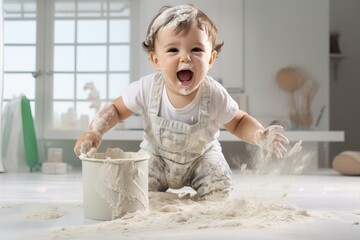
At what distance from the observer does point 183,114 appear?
4.98 ft

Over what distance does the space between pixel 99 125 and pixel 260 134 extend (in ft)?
1.48

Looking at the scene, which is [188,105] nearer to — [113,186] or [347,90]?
[113,186]

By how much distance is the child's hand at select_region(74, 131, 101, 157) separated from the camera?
53.9 inches

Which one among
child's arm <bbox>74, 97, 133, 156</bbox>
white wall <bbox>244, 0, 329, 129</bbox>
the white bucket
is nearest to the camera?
the white bucket

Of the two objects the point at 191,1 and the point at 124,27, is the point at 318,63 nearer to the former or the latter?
the point at 191,1

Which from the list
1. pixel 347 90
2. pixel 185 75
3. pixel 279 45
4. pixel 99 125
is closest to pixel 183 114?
pixel 185 75

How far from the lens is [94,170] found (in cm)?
130

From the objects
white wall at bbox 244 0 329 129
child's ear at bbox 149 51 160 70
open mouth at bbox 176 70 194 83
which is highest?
white wall at bbox 244 0 329 129

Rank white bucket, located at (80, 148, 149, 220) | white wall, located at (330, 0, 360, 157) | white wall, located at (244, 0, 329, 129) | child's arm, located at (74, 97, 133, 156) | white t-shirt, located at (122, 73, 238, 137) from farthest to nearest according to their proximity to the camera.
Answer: white wall, located at (330, 0, 360, 157) < white wall, located at (244, 0, 329, 129) < white t-shirt, located at (122, 73, 238, 137) < child's arm, located at (74, 97, 133, 156) < white bucket, located at (80, 148, 149, 220)

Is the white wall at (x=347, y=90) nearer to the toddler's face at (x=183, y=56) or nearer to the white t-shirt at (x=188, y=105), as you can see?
the white t-shirt at (x=188, y=105)

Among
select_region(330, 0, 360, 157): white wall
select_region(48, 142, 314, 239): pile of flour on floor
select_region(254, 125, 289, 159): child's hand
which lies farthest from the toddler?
select_region(330, 0, 360, 157): white wall

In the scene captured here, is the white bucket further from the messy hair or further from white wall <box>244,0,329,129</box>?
white wall <box>244,0,329,129</box>

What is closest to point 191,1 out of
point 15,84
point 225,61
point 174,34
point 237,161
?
point 225,61

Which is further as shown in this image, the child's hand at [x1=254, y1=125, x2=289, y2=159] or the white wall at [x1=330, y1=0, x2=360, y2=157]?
the white wall at [x1=330, y1=0, x2=360, y2=157]
